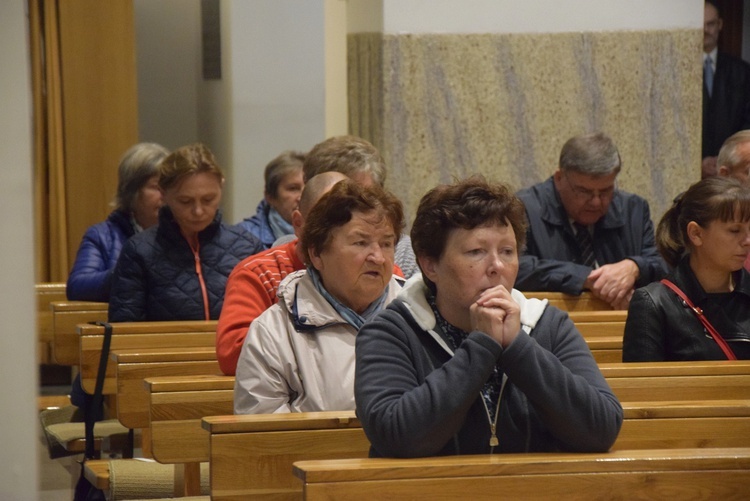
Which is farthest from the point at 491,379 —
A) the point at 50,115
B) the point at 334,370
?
the point at 50,115

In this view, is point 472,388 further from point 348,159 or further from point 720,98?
point 720,98

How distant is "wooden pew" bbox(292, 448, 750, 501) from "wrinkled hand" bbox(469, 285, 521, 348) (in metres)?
0.25

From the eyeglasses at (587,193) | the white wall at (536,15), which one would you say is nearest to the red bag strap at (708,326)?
the eyeglasses at (587,193)

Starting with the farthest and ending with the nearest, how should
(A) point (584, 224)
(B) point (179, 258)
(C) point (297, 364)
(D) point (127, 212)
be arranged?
1. (D) point (127, 212)
2. (A) point (584, 224)
3. (B) point (179, 258)
4. (C) point (297, 364)

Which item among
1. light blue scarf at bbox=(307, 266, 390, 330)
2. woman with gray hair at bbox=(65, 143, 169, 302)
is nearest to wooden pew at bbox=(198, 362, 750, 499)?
light blue scarf at bbox=(307, 266, 390, 330)

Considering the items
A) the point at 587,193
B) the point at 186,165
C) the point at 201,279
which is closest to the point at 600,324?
the point at 587,193

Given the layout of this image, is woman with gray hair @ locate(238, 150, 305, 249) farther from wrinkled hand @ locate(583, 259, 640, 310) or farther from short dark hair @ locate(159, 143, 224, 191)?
wrinkled hand @ locate(583, 259, 640, 310)

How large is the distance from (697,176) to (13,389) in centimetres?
493

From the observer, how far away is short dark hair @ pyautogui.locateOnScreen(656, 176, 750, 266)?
147 inches

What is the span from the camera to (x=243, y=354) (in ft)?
10.2

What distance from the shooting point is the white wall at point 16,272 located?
1644mm

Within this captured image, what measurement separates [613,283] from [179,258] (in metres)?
1.74

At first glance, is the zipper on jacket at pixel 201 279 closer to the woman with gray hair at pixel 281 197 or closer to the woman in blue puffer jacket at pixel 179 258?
the woman in blue puffer jacket at pixel 179 258

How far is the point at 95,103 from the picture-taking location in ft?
24.3
